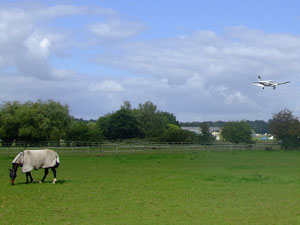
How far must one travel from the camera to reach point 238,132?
76.8 m

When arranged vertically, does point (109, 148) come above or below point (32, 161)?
above

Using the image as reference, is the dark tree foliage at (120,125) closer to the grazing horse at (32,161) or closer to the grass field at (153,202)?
the grass field at (153,202)

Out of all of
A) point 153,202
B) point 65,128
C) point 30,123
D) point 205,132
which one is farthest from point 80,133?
point 153,202

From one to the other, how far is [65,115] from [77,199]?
55434 mm

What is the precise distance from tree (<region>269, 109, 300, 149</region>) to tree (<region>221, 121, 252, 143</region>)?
15.1m

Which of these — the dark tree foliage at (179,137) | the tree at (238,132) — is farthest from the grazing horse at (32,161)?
the tree at (238,132)

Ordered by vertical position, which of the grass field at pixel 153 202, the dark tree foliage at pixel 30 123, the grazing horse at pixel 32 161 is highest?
the dark tree foliage at pixel 30 123

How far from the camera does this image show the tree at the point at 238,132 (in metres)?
76.7

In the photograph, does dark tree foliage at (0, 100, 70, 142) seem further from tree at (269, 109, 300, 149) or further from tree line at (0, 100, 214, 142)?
tree at (269, 109, 300, 149)

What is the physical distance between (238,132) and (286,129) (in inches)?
683

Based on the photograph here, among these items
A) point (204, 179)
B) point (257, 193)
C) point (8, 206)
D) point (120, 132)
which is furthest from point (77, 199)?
point (120, 132)

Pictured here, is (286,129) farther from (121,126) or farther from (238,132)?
(121,126)

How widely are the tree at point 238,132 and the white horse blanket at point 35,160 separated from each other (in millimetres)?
61068

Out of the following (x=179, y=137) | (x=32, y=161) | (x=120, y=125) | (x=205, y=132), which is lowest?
(x=32, y=161)
